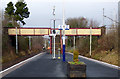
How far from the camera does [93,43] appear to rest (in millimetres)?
41062

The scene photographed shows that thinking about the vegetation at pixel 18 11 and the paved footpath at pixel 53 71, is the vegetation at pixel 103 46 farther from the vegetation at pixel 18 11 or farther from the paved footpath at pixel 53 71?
the vegetation at pixel 18 11

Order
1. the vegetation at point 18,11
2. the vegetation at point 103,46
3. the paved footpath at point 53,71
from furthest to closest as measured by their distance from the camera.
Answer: the vegetation at point 18,11 < the vegetation at point 103,46 < the paved footpath at point 53,71

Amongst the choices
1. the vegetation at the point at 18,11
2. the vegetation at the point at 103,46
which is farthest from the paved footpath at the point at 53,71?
the vegetation at the point at 18,11

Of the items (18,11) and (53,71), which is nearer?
(53,71)

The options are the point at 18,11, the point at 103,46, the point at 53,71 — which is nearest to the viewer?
the point at 53,71

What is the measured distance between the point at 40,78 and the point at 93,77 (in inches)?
113

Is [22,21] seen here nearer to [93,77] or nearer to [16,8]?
[16,8]

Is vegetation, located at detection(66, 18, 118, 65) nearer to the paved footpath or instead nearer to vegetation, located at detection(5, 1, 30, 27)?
the paved footpath

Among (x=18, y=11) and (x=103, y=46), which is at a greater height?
(x=18, y=11)

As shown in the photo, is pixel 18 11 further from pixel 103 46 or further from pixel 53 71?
pixel 53 71

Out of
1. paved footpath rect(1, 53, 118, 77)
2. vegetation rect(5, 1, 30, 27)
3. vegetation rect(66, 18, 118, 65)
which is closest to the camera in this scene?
paved footpath rect(1, 53, 118, 77)

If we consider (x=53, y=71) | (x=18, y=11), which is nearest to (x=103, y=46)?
(x=53, y=71)

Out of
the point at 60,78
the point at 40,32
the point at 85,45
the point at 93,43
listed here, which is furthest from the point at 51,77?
the point at 40,32

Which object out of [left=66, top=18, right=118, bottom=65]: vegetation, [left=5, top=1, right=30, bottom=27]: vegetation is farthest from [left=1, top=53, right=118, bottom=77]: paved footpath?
[left=5, top=1, right=30, bottom=27]: vegetation
